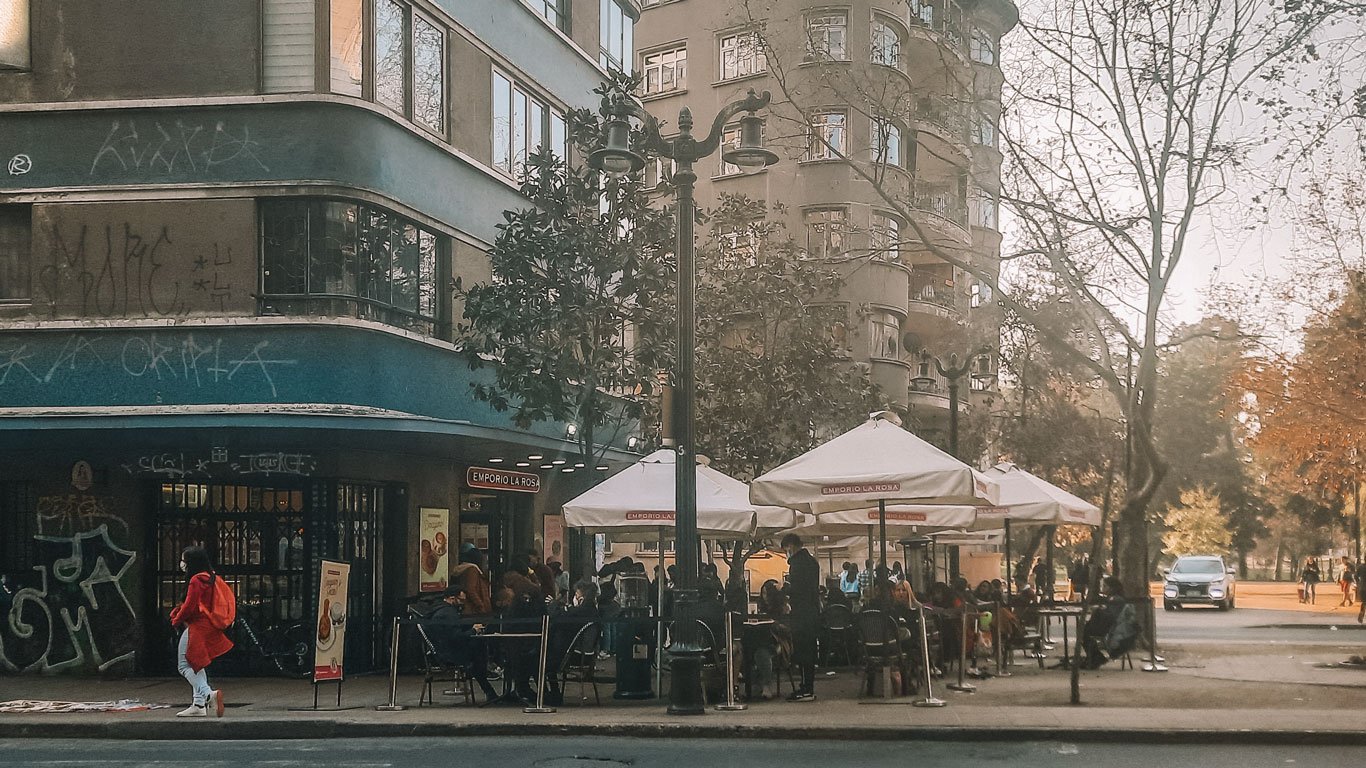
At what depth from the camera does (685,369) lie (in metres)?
15.2

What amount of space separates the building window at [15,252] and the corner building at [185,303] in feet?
0.09

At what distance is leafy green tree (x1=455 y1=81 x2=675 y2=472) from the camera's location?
2027 centimetres

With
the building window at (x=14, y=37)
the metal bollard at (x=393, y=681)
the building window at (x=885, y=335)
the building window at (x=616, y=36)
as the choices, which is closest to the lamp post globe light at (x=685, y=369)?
the metal bollard at (x=393, y=681)

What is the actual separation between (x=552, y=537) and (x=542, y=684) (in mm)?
12142

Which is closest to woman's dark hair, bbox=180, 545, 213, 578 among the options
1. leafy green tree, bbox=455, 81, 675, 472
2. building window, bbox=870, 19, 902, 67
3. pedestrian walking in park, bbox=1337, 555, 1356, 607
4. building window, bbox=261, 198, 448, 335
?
building window, bbox=261, 198, 448, 335

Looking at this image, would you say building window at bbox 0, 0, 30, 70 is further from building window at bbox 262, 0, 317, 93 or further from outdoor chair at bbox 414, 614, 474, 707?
outdoor chair at bbox 414, 614, 474, 707

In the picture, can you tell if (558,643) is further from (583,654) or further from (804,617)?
(804,617)

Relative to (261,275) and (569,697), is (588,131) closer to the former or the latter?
(261,275)

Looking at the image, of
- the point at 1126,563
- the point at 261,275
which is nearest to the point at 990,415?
the point at 1126,563

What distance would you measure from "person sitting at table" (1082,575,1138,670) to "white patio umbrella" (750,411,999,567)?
375cm

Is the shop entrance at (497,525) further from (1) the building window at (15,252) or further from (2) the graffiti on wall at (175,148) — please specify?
(1) the building window at (15,252)

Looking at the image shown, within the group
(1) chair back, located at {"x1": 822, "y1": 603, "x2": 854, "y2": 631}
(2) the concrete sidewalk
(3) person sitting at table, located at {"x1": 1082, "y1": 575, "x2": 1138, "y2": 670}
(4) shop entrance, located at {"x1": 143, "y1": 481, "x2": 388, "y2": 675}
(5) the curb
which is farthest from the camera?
(3) person sitting at table, located at {"x1": 1082, "y1": 575, "x2": 1138, "y2": 670}

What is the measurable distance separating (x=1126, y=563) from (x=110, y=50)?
54.9 feet

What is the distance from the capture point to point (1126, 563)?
23.7 meters
